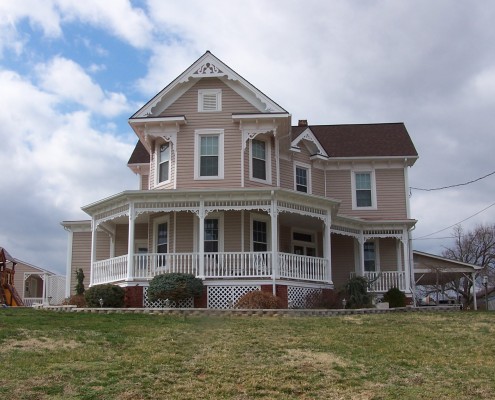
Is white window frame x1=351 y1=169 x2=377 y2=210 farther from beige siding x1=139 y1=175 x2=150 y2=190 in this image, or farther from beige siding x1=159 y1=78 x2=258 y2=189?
beige siding x1=139 y1=175 x2=150 y2=190

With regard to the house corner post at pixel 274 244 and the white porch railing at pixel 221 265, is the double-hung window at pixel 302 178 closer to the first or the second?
the white porch railing at pixel 221 265

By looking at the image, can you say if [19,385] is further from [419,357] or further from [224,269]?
[224,269]

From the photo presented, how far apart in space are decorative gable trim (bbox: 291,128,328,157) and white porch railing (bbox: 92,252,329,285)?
606cm

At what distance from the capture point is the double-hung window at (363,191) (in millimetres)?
28969

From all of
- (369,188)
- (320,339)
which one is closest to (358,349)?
(320,339)

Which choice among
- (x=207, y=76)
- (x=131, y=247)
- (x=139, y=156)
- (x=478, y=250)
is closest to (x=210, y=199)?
(x=131, y=247)

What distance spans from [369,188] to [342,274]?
4.12 m

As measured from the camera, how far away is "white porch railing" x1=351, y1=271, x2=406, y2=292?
2672 cm

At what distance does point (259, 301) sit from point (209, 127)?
7711 millimetres

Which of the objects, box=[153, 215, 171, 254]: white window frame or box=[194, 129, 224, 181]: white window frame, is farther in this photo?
box=[194, 129, 224, 181]: white window frame

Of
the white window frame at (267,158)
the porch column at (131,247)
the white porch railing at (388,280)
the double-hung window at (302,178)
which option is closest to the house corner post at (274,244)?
the white window frame at (267,158)

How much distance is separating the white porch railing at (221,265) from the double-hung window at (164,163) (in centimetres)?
354

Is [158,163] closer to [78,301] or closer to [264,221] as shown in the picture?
[264,221]

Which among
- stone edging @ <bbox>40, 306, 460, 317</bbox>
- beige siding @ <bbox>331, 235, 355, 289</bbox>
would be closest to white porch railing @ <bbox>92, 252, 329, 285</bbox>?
stone edging @ <bbox>40, 306, 460, 317</bbox>
